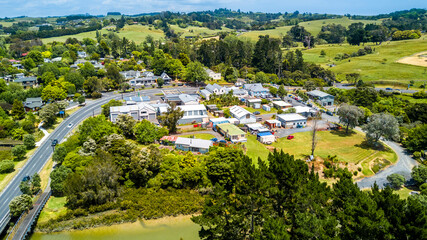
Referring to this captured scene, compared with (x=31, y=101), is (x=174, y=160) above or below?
below

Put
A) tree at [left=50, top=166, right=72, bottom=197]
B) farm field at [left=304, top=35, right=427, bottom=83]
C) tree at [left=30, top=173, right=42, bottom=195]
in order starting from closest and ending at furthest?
tree at [left=50, top=166, right=72, bottom=197]
tree at [left=30, top=173, right=42, bottom=195]
farm field at [left=304, top=35, right=427, bottom=83]

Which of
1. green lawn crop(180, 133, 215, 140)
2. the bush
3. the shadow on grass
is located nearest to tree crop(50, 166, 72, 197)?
the bush

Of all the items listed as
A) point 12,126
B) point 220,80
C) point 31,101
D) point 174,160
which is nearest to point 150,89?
point 220,80

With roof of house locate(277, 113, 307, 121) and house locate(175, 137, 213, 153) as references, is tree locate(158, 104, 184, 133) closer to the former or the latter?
house locate(175, 137, 213, 153)

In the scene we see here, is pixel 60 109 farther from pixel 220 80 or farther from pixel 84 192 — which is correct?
pixel 220 80

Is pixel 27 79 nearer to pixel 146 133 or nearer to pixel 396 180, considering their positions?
pixel 146 133

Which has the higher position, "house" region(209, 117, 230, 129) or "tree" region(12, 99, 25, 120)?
"tree" region(12, 99, 25, 120)

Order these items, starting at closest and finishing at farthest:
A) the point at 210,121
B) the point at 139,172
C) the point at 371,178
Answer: the point at 139,172, the point at 371,178, the point at 210,121
